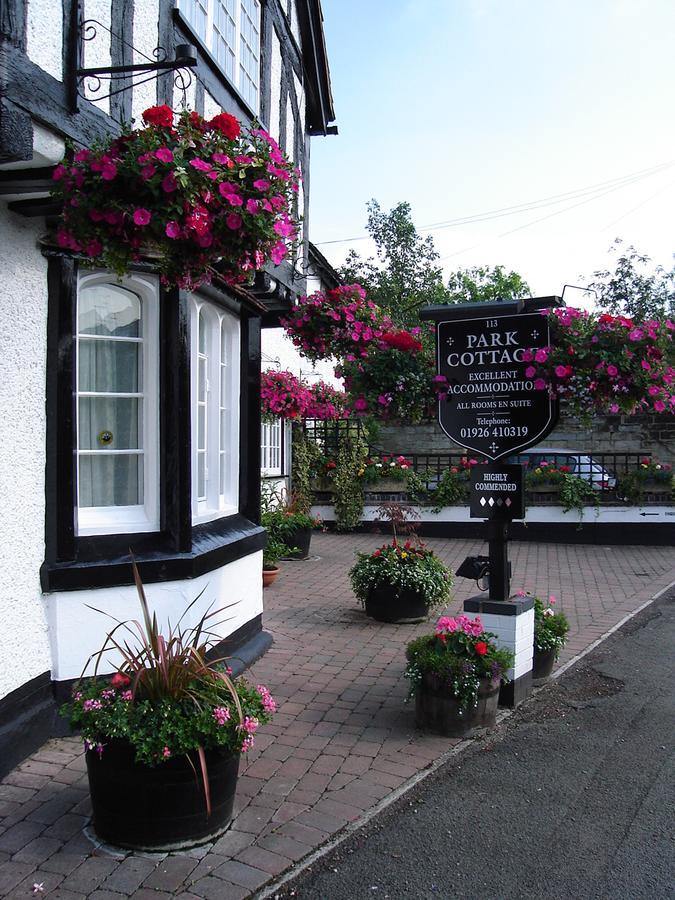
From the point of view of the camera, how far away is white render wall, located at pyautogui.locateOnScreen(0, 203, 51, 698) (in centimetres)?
441

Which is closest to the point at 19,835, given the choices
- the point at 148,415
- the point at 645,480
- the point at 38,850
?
the point at 38,850

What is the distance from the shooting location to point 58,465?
15.9 ft

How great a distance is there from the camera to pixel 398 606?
26.6 ft

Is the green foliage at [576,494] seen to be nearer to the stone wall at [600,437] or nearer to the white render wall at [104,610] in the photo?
the stone wall at [600,437]

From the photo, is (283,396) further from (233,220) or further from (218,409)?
(233,220)

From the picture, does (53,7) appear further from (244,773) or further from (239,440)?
(244,773)

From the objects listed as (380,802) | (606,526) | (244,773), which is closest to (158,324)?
(244,773)

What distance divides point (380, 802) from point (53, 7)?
Result: 4.55 meters

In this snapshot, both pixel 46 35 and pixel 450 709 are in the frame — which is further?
pixel 450 709

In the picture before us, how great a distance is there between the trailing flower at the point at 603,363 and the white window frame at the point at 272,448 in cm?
848

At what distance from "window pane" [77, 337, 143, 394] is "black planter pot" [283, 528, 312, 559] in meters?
6.38

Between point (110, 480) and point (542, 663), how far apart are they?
11.6ft

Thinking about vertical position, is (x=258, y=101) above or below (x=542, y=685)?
above

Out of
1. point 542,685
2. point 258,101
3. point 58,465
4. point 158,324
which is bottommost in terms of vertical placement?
point 542,685
